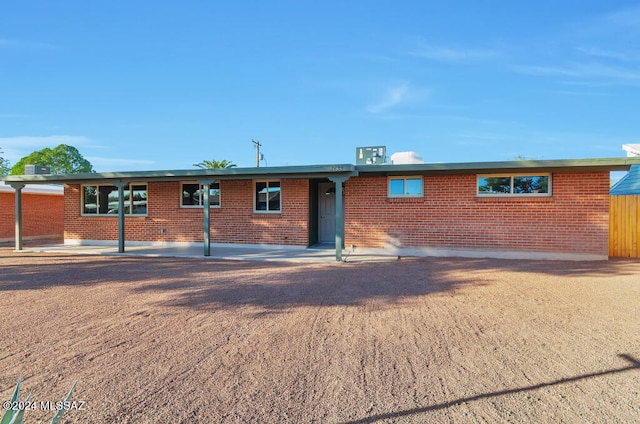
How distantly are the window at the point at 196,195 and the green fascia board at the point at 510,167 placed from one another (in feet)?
17.2

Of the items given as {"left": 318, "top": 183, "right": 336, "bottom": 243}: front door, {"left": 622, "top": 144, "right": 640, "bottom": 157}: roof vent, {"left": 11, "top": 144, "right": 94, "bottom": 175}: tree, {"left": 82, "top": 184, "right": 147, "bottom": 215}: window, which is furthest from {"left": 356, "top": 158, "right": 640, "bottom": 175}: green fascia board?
{"left": 11, "top": 144, "right": 94, "bottom": 175}: tree

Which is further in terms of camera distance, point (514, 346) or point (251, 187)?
point (251, 187)

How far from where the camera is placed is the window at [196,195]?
13.3 metres

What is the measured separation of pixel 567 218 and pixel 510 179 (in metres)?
1.78

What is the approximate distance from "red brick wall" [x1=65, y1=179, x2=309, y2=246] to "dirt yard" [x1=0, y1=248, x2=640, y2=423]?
5306 mm

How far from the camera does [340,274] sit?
8.29m

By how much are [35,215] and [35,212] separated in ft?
0.47

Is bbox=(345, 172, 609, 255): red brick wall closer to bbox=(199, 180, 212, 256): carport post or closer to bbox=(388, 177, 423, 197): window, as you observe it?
bbox=(388, 177, 423, 197): window

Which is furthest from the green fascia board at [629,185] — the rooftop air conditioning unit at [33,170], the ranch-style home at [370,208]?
Result: the rooftop air conditioning unit at [33,170]

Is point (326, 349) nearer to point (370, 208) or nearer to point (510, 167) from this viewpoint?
point (510, 167)

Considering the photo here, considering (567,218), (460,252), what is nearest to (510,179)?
(567,218)

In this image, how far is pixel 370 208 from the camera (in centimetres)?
1198

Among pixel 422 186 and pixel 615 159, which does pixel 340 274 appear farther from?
pixel 615 159

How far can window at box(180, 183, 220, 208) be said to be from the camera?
13.3m
